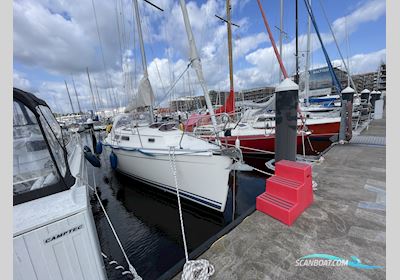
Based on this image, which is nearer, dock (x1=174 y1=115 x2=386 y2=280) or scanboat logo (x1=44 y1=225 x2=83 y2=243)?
scanboat logo (x1=44 y1=225 x2=83 y2=243)

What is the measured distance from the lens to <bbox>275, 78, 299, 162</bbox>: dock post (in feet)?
11.2

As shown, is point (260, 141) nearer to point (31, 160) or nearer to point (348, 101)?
point (348, 101)

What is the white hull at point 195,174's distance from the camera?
181 inches

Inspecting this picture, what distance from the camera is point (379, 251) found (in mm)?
2152

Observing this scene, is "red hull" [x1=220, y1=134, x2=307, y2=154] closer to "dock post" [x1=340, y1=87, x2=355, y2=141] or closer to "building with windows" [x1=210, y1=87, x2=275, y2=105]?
"building with windows" [x1=210, y1=87, x2=275, y2=105]

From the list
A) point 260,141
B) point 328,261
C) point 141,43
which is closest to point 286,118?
point 328,261

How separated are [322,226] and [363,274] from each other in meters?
0.75

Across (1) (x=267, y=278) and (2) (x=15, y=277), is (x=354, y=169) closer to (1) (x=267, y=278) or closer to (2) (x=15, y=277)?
(1) (x=267, y=278)

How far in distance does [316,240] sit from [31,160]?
3.54 m

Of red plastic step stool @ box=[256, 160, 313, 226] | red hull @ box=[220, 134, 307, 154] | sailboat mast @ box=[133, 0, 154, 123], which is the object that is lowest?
red hull @ box=[220, 134, 307, 154]

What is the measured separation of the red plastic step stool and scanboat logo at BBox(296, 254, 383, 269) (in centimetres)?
57

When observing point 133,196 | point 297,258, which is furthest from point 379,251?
point 133,196

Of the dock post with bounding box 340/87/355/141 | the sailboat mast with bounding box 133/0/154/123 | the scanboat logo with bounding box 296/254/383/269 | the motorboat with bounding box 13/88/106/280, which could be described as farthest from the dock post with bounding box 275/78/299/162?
the sailboat mast with bounding box 133/0/154/123

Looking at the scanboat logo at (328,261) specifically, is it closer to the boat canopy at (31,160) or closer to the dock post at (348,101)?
the boat canopy at (31,160)
